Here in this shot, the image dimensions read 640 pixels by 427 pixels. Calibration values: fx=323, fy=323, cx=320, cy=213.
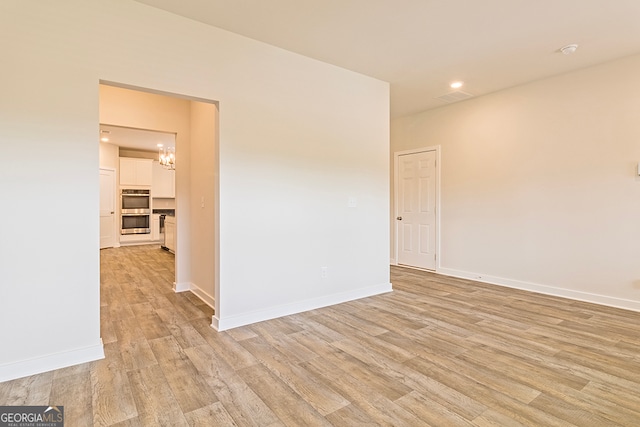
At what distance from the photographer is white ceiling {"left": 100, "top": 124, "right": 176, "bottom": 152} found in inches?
270

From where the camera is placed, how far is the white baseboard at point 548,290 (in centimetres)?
364

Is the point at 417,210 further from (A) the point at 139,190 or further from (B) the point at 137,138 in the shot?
A: (A) the point at 139,190

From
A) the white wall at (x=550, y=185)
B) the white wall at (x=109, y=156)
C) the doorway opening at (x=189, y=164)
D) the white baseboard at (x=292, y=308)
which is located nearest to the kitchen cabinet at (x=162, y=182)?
the white wall at (x=109, y=156)

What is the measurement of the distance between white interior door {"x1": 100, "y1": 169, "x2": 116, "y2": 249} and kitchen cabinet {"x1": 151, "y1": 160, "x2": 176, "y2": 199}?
1.05m

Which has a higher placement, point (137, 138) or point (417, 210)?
point (137, 138)

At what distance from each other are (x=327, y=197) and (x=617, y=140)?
334cm

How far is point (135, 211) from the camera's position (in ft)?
28.9

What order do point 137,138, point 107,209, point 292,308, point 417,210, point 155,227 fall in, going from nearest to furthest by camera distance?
1. point 292,308
2. point 417,210
3. point 137,138
4. point 107,209
5. point 155,227

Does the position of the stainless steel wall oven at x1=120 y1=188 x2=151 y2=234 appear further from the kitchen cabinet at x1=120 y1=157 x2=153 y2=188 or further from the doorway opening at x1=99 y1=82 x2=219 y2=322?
the doorway opening at x1=99 y1=82 x2=219 y2=322

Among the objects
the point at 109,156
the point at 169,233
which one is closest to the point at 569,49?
the point at 169,233

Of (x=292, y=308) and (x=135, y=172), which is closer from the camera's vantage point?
(x=292, y=308)

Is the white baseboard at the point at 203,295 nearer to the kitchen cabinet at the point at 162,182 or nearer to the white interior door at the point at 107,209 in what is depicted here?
the white interior door at the point at 107,209

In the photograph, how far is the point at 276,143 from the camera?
336cm

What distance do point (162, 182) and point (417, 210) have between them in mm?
7356
